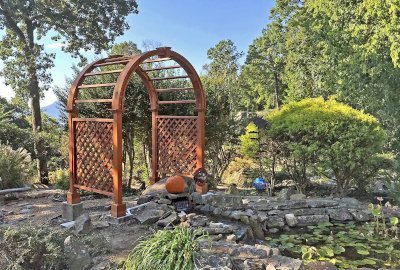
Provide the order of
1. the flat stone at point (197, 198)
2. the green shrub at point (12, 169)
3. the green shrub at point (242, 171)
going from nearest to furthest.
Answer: the flat stone at point (197, 198) < the green shrub at point (12, 169) < the green shrub at point (242, 171)

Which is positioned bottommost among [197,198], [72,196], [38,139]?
[197,198]

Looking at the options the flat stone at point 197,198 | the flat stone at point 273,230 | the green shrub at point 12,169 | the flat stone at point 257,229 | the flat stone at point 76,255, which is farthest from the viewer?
the green shrub at point 12,169

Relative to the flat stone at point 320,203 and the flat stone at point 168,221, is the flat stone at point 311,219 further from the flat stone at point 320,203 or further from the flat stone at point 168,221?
the flat stone at point 168,221

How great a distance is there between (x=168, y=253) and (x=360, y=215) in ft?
11.7

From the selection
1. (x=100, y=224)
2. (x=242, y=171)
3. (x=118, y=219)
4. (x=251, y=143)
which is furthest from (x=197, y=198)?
(x=242, y=171)

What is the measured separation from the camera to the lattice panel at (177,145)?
216 inches

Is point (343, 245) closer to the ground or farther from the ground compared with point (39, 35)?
closer to the ground

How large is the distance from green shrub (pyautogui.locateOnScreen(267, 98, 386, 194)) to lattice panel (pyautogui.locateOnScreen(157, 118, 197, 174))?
1595mm

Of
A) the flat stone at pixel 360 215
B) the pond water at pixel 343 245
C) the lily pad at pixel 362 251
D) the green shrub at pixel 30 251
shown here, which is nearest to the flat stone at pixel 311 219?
the pond water at pixel 343 245

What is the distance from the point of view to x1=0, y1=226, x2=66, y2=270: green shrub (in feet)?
7.93

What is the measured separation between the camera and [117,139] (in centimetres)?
403

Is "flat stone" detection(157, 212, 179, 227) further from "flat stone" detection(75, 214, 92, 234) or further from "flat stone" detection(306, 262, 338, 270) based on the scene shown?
"flat stone" detection(306, 262, 338, 270)

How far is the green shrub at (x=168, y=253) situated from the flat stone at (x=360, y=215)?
130 inches

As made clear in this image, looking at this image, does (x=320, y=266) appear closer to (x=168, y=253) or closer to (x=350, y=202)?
(x=168, y=253)
